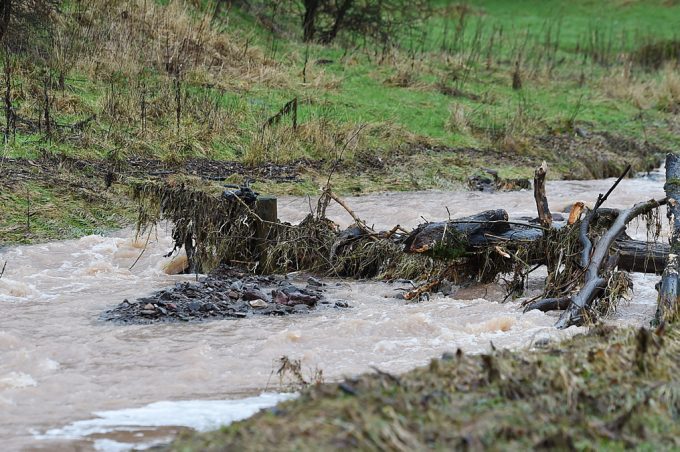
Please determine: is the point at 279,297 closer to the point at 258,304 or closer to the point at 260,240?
the point at 258,304

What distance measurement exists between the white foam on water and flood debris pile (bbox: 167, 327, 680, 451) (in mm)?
832

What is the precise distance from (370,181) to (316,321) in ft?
23.7

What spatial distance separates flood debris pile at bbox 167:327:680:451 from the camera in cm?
363

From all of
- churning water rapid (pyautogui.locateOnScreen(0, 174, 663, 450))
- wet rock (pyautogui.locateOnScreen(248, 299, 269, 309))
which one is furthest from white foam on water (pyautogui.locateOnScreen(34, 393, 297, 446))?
wet rock (pyautogui.locateOnScreen(248, 299, 269, 309))

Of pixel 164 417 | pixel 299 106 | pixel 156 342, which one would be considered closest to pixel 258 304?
pixel 156 342

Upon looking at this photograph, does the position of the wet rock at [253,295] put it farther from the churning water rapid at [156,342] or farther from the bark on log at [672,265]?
the bark on log at [672,265]

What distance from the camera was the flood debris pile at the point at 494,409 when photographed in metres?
3.63

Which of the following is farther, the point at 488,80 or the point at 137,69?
the point at 488,80

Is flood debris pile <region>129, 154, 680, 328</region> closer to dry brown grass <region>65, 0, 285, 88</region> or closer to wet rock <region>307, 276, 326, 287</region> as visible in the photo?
wet rock <region>307, 276, 326, 287</region>

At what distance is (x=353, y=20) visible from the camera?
2391cm

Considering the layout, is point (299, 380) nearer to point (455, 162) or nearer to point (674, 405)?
point (674, 405)

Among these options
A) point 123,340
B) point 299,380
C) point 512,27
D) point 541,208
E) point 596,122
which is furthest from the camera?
point 512,27

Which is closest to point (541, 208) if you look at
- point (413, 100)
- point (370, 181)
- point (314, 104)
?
point (370, 181)

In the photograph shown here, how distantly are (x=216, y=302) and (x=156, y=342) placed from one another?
3.61 ft
